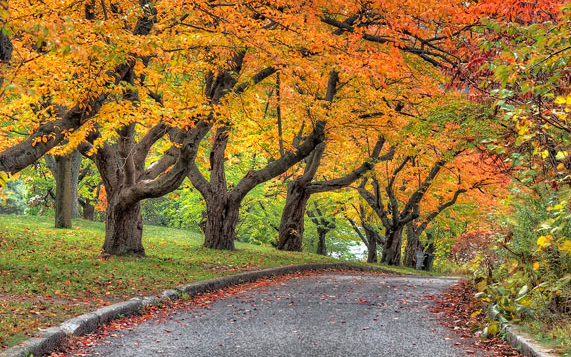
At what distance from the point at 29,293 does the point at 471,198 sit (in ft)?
71.6

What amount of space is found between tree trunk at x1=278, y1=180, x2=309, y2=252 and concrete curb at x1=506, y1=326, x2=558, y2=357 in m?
14.8

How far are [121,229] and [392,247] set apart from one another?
15813 millimetres

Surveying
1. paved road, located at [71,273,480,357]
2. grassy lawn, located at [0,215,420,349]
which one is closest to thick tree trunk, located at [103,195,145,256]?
grassy lawn, located at [0,215,420,349]

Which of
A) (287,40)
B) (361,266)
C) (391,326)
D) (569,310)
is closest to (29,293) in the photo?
(391,326)

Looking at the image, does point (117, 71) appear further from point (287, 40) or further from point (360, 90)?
point (360, 90)

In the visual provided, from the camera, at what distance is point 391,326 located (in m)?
7.43

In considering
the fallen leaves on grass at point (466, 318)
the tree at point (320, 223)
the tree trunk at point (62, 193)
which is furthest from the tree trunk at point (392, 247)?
the tree trunk at point (62, 193)

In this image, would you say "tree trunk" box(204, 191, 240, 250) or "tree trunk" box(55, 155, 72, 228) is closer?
"tree trunk" box(204, 191, 240, 250)

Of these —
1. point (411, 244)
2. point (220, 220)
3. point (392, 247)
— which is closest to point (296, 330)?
point (220, 220)

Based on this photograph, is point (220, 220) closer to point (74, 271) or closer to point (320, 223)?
point (74, 271)

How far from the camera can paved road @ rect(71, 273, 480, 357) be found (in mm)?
5809

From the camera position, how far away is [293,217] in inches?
834

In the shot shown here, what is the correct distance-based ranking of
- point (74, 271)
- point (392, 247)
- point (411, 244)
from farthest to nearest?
point (411, 244)
point (392, 247)
point (74, 271)

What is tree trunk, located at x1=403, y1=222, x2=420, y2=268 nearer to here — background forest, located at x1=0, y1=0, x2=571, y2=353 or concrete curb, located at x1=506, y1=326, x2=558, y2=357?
background forest, located at x1=0, y1=0, x2=571, y2=353
